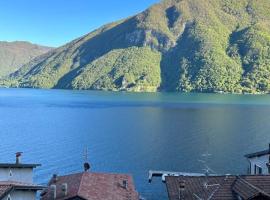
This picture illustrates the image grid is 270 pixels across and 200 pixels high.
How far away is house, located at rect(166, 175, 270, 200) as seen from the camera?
117ft

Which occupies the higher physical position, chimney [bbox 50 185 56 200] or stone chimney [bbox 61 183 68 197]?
stone chimney [bbox 61 183 68 197]

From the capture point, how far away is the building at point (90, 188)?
1631 inches

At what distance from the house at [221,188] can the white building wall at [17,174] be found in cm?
1355

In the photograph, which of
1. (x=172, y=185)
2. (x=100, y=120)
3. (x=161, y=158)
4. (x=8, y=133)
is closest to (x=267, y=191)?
(x=172, y=185)

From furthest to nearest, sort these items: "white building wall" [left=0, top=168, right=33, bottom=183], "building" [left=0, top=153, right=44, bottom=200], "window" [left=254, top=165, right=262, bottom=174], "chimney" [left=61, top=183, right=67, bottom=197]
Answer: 1. "window" [left=254, top=165, right=262, bottom=174]
2. "white building wall" [left=0, top=168, right=33, bottom=183]
3. "chimney" [left=61, top=183, right=67, bottom=197]
4. "building" [left=0, top=153, right=44, bottom=200]

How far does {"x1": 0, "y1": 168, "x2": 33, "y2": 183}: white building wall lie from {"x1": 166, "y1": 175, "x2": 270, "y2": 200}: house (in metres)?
13.6

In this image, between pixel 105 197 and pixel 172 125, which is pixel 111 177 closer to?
pixel 105 197

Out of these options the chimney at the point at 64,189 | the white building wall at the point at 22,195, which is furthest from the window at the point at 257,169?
the white building wall at the point at 22,195

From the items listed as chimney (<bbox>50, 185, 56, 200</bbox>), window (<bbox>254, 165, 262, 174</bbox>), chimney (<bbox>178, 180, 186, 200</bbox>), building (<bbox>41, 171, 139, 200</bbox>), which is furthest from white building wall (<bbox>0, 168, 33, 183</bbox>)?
window (<bbox>254, 165, 262, 174</bbox>)

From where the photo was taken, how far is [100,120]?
7820 inches

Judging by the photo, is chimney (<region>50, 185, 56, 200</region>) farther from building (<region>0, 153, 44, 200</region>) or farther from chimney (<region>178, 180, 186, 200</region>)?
chimney (<region>178, 180, 186, 200</region>)

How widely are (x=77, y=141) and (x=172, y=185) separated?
99.1m

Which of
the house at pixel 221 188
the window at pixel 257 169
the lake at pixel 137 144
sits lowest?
the lake at pixel 137 144

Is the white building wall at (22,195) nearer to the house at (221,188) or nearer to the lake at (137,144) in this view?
the house at (221,188)
